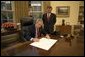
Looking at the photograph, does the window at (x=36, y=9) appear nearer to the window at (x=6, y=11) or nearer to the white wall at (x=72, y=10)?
the white wall at (x=72, y=10)

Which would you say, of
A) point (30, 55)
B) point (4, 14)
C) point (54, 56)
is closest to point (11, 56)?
point (30, 55)

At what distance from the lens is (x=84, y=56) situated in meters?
1.23

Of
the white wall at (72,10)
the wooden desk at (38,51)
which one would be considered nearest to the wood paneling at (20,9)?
the white wall at (72,10)

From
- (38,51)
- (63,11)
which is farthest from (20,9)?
(38,51)

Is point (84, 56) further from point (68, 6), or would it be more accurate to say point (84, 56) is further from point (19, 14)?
point (68, 6)

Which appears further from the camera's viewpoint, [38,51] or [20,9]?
[20,9]

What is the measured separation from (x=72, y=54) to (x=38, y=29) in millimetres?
1499

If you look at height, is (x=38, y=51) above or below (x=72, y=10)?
below

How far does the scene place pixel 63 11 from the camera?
625 centimetres

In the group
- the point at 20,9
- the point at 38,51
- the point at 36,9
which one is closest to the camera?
the point at 38,51

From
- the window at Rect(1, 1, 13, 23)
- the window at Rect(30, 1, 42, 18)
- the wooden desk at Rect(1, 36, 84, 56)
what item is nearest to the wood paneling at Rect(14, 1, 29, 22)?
the window at Rect(1, 1, 13, 23)

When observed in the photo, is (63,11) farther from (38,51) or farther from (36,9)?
(38,51)

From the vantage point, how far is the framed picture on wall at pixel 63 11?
6184 mm

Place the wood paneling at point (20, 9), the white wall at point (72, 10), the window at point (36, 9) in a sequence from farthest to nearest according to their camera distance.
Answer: the white wall at point (72, 10)
the window at point (36, 9)
the wood paneling at point (20, 9)
